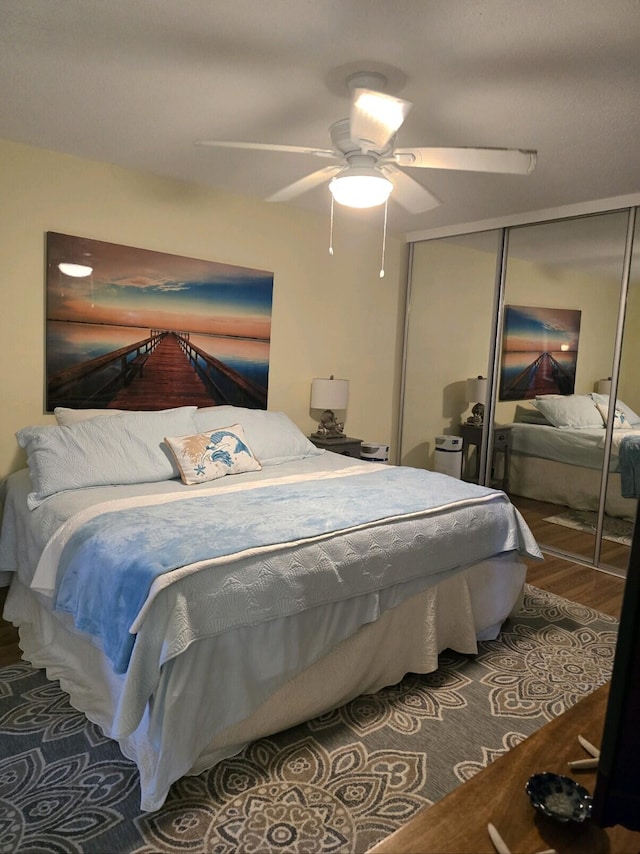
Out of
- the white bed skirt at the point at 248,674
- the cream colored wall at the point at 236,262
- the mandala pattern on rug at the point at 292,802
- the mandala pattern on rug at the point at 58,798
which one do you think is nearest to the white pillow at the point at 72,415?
the cream colored wall at the point at 236,262

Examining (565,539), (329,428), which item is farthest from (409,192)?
(565,539)

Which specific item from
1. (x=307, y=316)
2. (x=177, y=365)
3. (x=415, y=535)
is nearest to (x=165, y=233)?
(x=177, y=365)

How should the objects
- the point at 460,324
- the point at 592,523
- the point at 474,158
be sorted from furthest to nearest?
1. the point at 460,324
2. the point at 592,523
3. the point at 474,158

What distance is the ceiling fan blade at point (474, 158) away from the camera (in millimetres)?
2057

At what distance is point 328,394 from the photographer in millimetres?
4258

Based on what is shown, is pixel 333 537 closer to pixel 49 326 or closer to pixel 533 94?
pixel 533 94

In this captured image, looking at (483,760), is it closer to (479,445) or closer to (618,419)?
(618,419)

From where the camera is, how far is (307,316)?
4.37 metres

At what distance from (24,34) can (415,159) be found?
1460 millimetres

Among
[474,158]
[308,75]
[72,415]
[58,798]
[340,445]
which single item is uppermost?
[308,75]

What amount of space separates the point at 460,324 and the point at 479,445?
975 millimetres

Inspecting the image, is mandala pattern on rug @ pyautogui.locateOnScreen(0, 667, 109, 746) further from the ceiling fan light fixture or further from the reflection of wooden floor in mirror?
the reflection of wooden floor in mirror

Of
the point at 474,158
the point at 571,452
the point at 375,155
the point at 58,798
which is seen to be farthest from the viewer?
the point at 571,452

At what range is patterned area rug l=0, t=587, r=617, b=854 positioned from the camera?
1588 millimetres
